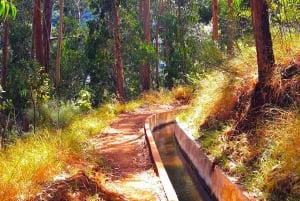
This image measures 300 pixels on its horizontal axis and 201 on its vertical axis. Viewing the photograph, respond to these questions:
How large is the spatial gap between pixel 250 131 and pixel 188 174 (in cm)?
259

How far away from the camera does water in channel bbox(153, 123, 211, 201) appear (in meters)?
8.56

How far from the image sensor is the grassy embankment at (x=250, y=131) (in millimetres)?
5617

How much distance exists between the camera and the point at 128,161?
9484 mm

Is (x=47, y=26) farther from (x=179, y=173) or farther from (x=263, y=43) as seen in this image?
(x=263, y=43)

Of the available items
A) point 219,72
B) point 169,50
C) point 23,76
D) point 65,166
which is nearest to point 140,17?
point 169,50

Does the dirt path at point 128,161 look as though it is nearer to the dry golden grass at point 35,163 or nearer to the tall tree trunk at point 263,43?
the dry golden grass at point 35,163

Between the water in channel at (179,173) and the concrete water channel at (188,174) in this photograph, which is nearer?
the concrete water channel at (188,174)

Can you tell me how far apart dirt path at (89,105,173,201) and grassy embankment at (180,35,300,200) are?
1260 mm

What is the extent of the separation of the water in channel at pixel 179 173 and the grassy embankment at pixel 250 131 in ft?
2.58

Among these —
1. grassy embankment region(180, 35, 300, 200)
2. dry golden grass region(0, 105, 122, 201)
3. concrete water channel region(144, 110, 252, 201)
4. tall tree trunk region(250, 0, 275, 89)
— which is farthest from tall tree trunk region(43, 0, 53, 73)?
tall tree trunk region(250, 0, 275, 89)

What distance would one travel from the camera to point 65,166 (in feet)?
22.7

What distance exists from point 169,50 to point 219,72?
22.9 metres

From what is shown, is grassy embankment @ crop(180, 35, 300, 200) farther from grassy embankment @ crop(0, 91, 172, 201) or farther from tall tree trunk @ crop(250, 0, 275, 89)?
grassy embankment @ crop(0, 91, 172, 201)

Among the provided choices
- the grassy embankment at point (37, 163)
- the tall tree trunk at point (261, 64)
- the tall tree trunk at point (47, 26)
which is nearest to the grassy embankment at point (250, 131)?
the tall tree trunk at point (261, 64)
